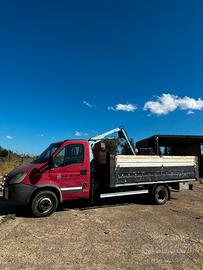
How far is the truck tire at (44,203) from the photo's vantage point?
7.77 m

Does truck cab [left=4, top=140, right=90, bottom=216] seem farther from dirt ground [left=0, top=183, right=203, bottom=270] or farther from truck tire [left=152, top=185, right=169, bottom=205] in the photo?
truck tire [left=152, top=185, right=169, bottom=205]

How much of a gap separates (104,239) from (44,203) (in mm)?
2624

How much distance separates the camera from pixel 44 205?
7910 mm

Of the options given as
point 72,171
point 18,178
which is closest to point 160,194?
point 72,171

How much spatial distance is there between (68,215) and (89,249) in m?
2.89

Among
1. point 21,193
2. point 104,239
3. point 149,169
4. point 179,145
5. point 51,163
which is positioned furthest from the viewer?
point 179,145

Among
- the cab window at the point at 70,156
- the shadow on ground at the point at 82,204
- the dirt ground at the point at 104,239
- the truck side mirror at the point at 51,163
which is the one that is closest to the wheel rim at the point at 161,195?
the shadow on ground at the point at 82,204

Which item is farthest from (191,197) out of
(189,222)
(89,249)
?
(89,249)

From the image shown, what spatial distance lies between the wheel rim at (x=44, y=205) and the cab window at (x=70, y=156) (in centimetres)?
107

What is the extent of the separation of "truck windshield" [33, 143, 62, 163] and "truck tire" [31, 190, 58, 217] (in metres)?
1.05

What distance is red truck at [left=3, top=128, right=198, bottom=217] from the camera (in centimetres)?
786

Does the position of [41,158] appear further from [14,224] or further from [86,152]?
[14,224]

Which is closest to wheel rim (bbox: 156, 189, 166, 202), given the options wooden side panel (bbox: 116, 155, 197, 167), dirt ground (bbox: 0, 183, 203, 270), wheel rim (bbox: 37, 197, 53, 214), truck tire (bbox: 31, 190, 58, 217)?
wooden side panel (bbox: 116, 155, 197, 167)

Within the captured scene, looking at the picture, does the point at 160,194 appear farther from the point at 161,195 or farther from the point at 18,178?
the point at 18,178
